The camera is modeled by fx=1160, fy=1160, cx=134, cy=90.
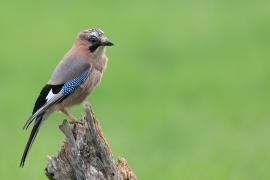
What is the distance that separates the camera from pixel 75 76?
1352cm

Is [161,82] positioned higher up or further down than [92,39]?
further down

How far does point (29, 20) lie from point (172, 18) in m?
3.86

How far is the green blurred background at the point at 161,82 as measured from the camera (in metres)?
20.0

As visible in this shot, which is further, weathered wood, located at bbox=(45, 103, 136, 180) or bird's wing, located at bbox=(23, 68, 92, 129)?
bird's wing, located at bbox=(23, 68, 92, 129)

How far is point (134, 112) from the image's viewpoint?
23.3m

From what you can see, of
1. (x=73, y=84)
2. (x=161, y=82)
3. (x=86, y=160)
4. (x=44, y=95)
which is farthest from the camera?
(x=161, y=82)

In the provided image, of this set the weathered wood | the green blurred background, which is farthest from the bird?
the green blurred background

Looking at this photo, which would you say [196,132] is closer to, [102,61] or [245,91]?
[245,91]

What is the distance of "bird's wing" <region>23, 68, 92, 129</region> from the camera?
13.1 m

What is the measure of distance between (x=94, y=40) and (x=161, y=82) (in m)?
11.8

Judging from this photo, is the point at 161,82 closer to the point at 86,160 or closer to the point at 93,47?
the point at 93,47

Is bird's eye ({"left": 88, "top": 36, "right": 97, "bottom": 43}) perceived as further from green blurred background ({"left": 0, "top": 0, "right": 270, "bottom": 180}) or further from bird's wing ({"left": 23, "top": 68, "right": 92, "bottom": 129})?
green blurred background ({"left": 0, "top": 0, "right": 270, "bottom": 180})

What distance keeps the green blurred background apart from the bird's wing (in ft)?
15.1

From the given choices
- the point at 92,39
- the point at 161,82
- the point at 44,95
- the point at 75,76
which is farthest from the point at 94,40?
the point at 161,82
